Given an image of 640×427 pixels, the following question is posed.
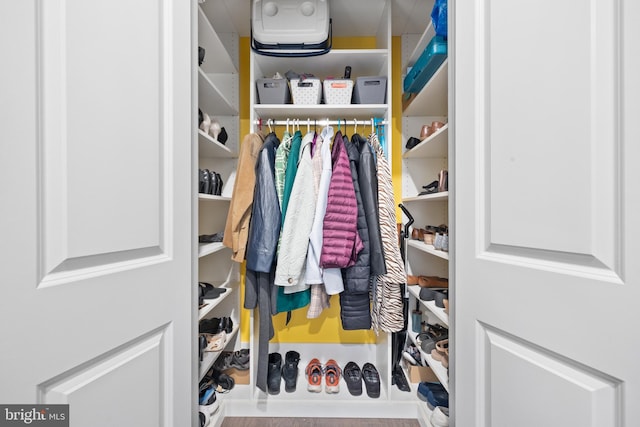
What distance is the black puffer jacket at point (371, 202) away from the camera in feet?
4.10

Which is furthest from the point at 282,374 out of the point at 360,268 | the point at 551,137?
the point at 551,137

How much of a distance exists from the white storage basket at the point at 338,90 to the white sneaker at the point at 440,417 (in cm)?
168

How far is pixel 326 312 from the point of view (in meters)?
1.82

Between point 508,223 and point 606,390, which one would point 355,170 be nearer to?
point 508,223

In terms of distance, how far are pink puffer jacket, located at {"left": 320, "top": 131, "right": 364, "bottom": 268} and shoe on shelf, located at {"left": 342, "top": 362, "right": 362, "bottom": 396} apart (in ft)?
2.60

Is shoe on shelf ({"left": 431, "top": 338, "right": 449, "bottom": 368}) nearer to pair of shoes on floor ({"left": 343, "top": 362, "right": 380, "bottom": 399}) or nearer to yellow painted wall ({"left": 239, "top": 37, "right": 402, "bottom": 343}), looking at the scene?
pair of shoes on floor ({"left": 343, "top": 362, "right": 380, "bottom": 399})

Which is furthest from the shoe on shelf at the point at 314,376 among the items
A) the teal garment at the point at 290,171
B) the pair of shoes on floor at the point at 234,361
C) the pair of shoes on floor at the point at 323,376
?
the teal garment at the point at 290,171

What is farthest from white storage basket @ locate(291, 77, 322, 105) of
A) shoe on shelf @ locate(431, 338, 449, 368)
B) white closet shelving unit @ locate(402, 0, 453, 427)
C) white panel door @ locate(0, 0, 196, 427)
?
shoe on shelf @ locate(431, 338, 449, 368)

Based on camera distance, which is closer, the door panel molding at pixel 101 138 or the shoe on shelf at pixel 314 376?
the door panel molding at pixel 101 138

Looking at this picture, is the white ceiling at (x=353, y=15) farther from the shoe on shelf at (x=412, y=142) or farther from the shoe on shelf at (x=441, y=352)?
the shoe on shelf at (x=441, y=352)

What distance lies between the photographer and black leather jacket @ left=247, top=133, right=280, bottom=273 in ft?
4.13

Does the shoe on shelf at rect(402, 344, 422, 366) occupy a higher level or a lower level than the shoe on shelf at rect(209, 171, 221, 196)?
lower

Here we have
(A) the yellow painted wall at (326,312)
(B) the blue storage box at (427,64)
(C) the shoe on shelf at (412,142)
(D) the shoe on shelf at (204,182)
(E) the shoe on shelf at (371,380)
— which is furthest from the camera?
(A) the yellow painted wall at (326,312)

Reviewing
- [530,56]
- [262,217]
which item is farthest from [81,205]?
[530,56]
